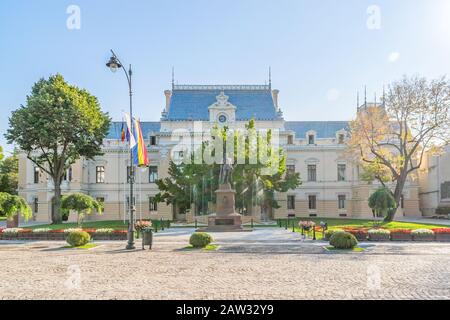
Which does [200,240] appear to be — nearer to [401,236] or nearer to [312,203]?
[401,236]

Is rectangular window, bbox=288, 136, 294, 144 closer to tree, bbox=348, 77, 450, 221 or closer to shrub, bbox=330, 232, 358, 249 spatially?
tree, bbox=348, 77, 450, 221

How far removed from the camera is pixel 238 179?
40062 millimetres

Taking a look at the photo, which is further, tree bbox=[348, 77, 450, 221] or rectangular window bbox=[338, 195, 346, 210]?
rectangular window bbox=[338, 195, 346, 210]

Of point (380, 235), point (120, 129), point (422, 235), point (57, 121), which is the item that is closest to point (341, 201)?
point (120, 129)

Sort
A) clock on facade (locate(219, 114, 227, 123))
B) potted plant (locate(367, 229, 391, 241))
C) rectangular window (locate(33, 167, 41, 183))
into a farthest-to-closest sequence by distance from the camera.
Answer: rectangular window (locate(33, 167, 41, 183)) < clock on facade (locate(219, 114, 227, 123)) < potted plant (locate(367, 229, 391, 241))

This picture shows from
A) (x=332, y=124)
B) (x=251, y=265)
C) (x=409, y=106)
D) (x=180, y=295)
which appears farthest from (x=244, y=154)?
(x=180, y=295)

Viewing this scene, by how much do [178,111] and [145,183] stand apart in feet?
34.9

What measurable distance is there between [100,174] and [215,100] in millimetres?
18596

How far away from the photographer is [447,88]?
104 feet

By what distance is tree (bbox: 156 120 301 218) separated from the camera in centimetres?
4175

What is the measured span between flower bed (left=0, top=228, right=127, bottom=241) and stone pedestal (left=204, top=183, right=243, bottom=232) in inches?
341

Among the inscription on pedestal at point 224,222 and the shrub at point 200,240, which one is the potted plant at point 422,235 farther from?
the inscription on pedestal at point 224,222

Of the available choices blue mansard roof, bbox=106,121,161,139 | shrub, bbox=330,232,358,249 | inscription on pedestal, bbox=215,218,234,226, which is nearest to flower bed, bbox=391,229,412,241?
shrub, bbox=330,232,358,249

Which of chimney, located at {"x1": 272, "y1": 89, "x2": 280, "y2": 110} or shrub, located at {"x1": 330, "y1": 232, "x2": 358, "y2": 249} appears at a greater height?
chimney, located at {"x1": 272, "y1": 89, "x2": 280, "y2": 110}
